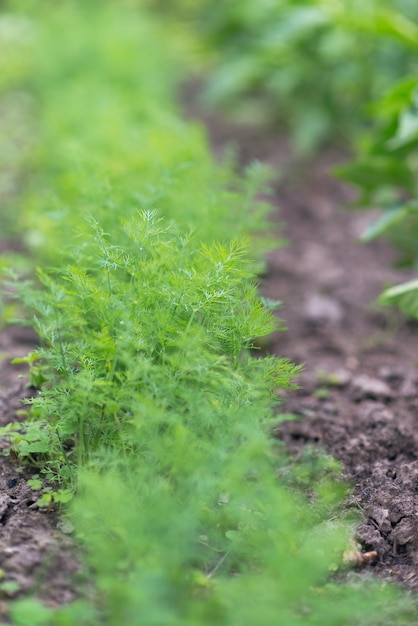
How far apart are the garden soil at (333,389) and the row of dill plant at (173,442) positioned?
0.34 ft

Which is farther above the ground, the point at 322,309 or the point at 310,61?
the point at 310,61

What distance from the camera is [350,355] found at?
3279 mm

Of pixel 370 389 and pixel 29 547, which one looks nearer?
pixel 29 547

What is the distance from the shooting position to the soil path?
2182mm

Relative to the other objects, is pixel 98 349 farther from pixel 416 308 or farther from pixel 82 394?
pixel 416 308

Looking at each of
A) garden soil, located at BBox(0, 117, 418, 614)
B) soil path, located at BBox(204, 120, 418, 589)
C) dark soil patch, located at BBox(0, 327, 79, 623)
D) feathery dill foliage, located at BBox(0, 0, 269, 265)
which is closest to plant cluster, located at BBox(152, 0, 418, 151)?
soil path, located at BBox(204, 120, 418, 589)

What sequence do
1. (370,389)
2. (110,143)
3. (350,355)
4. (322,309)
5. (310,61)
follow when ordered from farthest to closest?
(310,61) → (110,143) → (322,309) → (350,355) → (370,389)

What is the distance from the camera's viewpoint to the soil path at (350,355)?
2.18 meters

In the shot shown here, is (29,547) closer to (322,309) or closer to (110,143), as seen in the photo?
(322,309)

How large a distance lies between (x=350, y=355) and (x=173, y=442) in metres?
1.66

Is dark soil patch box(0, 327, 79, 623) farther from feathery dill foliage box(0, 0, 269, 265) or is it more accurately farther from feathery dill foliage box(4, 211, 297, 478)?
feathery dill foliage box(0, 0, 269, 265)

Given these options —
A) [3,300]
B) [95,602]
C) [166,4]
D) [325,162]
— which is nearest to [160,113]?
[325,162]

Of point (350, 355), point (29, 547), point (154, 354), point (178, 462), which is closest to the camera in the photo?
point (178, 462)

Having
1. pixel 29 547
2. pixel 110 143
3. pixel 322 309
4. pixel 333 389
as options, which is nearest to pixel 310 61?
pixel 110 143
